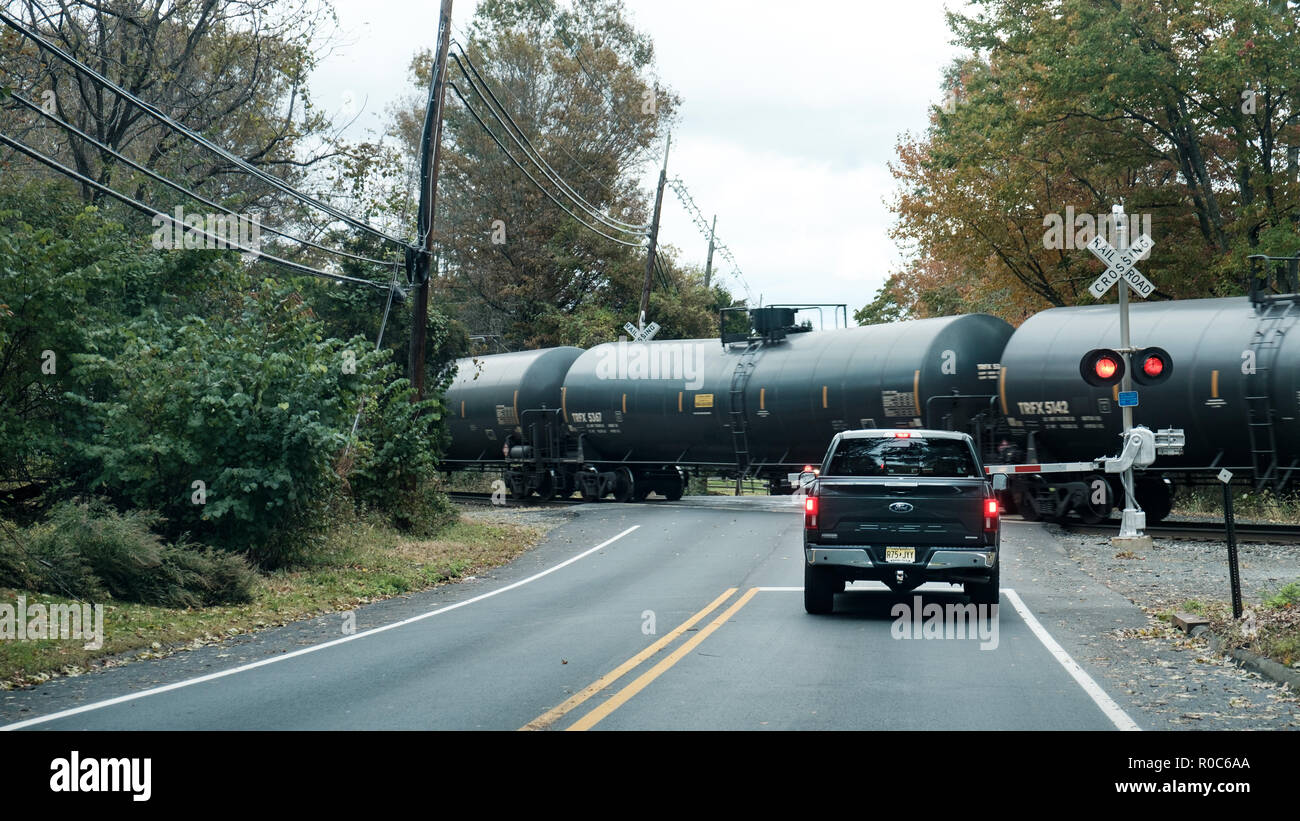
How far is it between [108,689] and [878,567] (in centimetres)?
727

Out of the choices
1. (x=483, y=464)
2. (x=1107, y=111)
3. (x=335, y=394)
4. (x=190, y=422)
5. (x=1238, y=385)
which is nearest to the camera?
(x=190, y=422)

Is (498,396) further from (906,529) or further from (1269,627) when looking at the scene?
(1269,627)

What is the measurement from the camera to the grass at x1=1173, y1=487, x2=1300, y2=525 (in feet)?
84.6

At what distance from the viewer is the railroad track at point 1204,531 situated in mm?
21109

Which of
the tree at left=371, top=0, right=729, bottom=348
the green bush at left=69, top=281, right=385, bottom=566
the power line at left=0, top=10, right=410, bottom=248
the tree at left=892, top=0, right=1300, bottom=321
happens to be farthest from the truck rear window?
the tree at left=371, top=0, right=729, bottom=348

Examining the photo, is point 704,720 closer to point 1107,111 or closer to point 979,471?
point 979,471

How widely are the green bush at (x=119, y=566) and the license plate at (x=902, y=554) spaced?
806 cm

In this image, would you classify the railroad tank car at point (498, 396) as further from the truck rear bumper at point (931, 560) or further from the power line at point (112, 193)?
the truck rear bumper at point (931, 560)

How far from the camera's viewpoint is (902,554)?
12.7m

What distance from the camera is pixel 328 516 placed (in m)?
20.1

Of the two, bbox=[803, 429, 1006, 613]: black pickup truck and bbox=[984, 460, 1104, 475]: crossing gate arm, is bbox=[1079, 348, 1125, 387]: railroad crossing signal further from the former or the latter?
bbox=[984, 460, 1104, 475]: crossing gate arm

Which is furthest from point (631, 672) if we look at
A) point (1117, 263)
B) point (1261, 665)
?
point (1117, 263)

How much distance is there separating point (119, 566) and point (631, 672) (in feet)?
25.1
